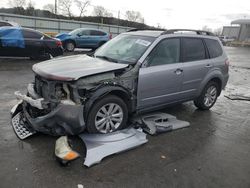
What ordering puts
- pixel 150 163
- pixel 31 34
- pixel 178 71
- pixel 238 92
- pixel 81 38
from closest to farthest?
pixel 150 163 → pixel 178 71 → pixel 238 92 → pixel 31 34 → pixel 81 38

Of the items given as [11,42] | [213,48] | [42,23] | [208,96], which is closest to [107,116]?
[208,96]

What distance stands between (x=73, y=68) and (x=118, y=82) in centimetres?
73

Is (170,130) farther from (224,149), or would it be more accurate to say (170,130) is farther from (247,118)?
(247,118)

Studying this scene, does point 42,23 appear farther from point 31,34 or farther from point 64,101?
point 64,101

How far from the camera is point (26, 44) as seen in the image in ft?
33.9

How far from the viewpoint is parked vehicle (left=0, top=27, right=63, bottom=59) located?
9914 millimetres

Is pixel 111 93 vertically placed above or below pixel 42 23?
below

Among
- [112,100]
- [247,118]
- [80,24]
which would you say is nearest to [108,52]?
[112,100]

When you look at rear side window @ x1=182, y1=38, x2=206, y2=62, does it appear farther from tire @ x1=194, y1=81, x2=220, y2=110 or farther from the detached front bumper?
the detached front bumper

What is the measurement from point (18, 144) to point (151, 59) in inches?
101

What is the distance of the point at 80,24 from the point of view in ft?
82.6

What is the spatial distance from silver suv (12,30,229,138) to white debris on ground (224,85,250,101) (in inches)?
87.2

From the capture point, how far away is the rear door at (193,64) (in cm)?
477

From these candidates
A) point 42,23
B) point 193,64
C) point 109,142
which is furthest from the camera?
point 42,23
